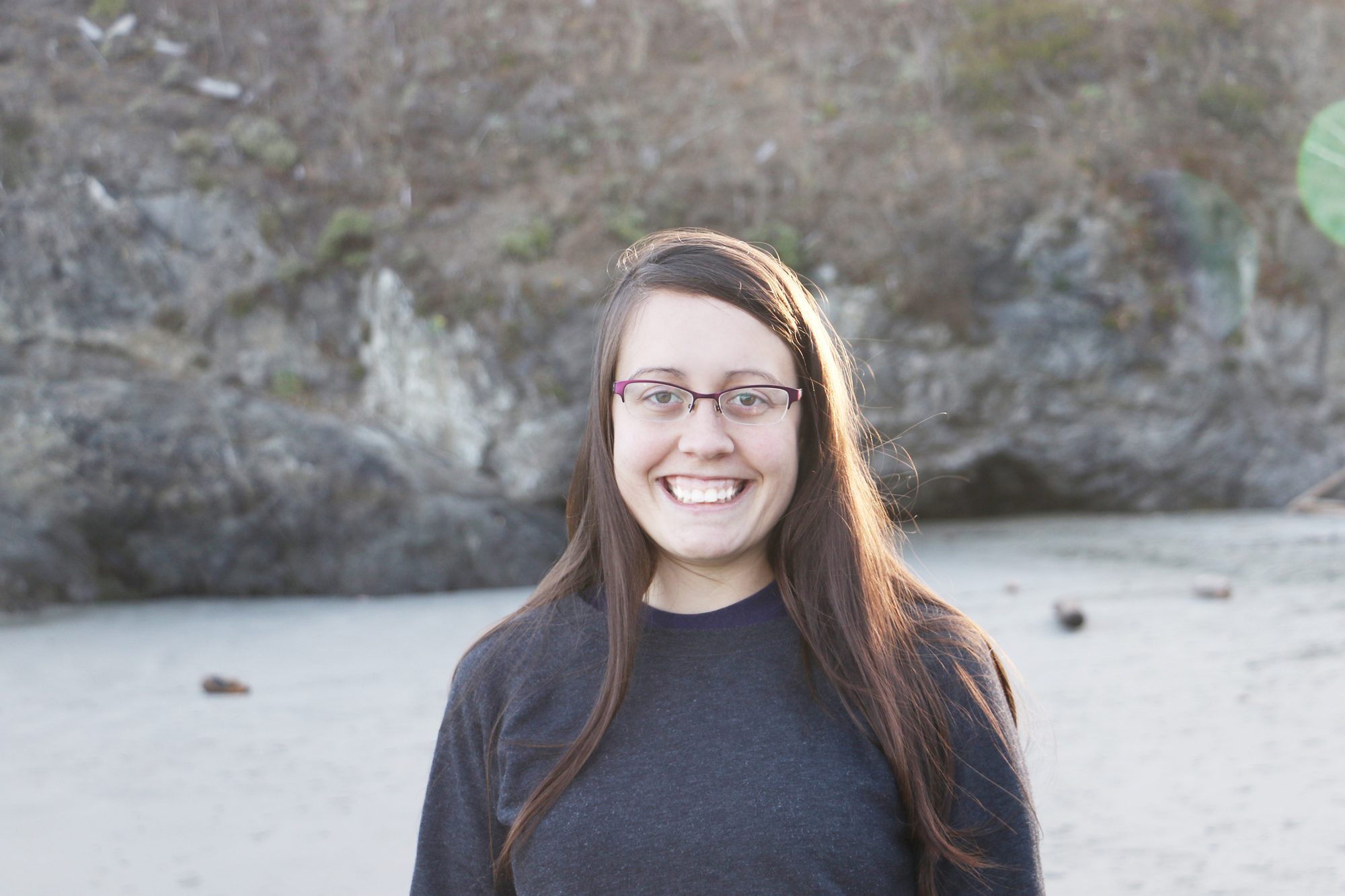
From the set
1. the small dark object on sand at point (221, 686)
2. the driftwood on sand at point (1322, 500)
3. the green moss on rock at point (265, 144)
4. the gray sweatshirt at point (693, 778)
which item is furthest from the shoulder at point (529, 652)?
the driftwood on sand at point (1322, 500)

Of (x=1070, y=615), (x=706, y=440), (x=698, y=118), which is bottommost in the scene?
(x=1070, y=615)

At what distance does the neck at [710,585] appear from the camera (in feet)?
5.91

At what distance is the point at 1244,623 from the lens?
6305 millimetres

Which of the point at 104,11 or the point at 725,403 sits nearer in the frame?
the point at 725,403

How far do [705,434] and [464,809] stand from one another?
83 cm

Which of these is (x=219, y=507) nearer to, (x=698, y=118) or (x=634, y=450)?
(x=698, y=118)

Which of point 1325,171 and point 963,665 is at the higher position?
point 1325,171

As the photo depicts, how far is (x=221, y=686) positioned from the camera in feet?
19.1

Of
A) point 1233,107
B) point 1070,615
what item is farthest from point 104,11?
point 1233,107

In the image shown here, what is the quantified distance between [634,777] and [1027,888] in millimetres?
697

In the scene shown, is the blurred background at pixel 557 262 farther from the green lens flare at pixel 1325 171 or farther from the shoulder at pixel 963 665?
the shoulder at pixel 963 665

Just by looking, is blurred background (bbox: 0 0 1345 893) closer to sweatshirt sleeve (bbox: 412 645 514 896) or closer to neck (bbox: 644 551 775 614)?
sweatshirt sleeve (bbox: 412 645 514 896)

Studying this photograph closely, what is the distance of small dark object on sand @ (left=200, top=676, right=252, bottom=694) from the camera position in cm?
583

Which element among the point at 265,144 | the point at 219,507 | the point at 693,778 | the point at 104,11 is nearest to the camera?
the point at 693,778
